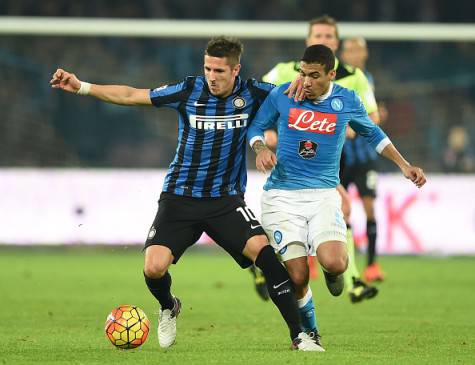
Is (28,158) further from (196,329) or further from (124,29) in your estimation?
(196,329)

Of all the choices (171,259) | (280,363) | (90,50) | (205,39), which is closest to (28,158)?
(90,50)

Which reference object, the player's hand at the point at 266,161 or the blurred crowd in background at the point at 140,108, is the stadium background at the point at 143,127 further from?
the player's hand at the point at 266,161

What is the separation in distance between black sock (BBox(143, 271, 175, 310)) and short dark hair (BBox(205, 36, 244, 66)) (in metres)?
1.40

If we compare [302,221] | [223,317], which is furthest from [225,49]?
[223,317]

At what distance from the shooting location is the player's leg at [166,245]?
7.04 meters

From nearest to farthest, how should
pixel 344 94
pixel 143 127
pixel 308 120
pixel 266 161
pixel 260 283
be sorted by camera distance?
pixel 266 161, pixel 308 120, pixel 344 94, pixel 260 283, pixel 143 127

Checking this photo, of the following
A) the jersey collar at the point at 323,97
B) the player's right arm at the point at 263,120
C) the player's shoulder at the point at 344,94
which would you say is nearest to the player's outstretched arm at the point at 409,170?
the player's shoulder at the point at 344,94

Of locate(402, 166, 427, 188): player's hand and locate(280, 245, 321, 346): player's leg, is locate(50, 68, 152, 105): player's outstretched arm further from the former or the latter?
locate(402, 166, 427, 188): player's hand

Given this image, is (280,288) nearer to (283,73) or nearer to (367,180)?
(283,73)

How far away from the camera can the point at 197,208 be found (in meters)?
7.15

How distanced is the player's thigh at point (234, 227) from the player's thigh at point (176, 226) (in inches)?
3.8

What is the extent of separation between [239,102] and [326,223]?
0.94 meters

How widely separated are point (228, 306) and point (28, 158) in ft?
25.4

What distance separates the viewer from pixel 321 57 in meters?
7.02
